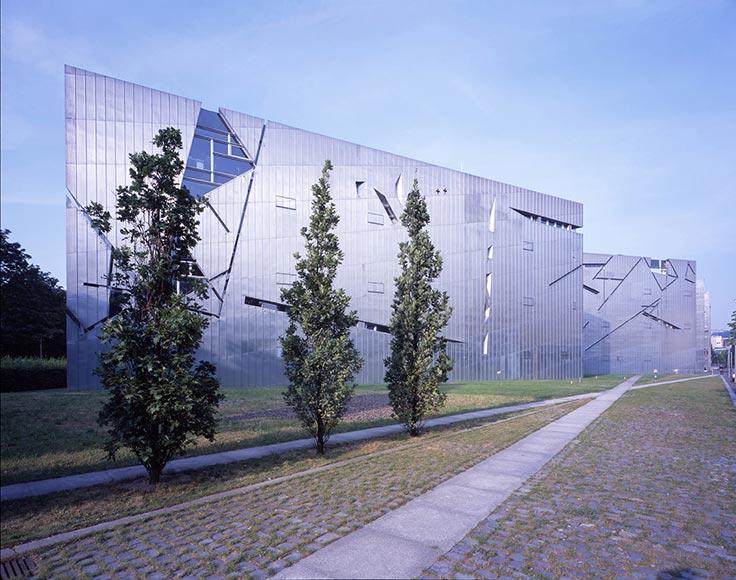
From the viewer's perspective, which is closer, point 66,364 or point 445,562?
point 445,562

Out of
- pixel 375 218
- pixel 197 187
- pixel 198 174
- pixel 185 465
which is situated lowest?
pixel 185 465

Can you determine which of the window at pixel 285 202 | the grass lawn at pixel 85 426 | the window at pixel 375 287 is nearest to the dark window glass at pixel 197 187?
the window at pixel 285 202

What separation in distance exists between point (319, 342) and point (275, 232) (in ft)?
59.7

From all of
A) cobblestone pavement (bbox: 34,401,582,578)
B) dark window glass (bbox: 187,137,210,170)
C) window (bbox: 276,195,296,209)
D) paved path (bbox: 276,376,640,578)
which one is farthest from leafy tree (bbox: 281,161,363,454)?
dark window glass (bbox: 187,137,210,170)

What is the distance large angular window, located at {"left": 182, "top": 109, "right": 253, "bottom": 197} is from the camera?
25.3 meters

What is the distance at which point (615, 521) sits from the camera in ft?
19.5

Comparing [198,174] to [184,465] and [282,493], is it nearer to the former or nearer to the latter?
[184,465]

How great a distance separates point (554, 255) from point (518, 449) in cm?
3397

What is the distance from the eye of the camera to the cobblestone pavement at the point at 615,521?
4641 millimetres

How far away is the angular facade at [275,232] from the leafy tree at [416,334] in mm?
9700

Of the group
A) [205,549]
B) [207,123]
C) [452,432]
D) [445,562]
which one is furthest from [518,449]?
[207,123]

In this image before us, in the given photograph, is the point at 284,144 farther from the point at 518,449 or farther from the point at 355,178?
the point at 518,449

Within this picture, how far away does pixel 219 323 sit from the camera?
25922 millimetres

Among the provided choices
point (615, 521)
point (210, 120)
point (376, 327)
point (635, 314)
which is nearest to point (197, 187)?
point (210, 120)
